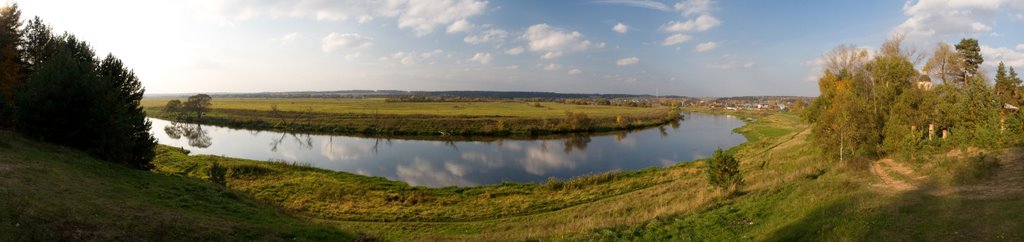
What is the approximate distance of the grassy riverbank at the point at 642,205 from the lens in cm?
948

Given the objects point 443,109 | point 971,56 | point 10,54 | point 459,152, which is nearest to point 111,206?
point 10,54

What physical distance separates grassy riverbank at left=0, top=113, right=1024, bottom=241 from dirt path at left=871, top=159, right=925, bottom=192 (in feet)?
0.15

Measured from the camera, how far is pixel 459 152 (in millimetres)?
46469

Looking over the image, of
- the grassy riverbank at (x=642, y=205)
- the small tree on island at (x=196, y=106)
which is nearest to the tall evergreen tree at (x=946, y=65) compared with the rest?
the grassy riverbank at (x=642, y=205)

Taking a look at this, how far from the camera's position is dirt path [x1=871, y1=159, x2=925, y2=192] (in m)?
13.2

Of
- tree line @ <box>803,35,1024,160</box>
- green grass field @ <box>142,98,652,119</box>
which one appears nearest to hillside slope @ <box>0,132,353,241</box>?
tree line @ <box>803,35,1024,160</box>

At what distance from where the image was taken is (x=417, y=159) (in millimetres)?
41438

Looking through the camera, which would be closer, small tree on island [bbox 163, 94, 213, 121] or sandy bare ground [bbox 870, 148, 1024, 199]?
sandy bare ground [bbox 870, 148, 1024, 199]

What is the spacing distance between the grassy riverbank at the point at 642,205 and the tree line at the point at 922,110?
3.81ft

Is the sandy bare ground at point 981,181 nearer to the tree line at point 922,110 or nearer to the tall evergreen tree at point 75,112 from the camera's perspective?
the tree line at point 922,110

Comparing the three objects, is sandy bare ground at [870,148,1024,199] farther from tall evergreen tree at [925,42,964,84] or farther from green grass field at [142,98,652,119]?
green grass field at [142,98,652,119]

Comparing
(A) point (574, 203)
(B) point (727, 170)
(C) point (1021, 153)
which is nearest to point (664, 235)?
(B) point (727, 170)

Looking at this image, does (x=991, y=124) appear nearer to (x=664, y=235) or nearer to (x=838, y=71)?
(x=664, y=235)

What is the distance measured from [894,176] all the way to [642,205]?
8385 millimetres
